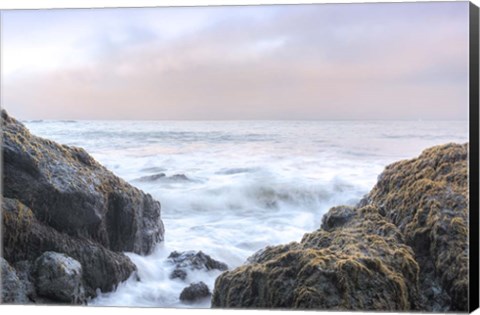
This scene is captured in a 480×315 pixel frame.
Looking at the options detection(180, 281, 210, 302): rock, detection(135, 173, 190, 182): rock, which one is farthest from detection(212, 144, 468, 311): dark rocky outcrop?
detection(135, 173, 190, 182): rock

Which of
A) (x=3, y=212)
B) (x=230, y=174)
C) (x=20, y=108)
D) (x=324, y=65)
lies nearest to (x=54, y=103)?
(x=20, y=108)

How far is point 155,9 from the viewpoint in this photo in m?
7.44

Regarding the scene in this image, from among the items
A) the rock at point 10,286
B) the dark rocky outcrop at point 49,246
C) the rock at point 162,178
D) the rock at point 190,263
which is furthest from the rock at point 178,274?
the rock at point 10,286

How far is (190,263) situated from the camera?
24.1 feet

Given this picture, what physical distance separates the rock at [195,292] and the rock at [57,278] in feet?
3.10

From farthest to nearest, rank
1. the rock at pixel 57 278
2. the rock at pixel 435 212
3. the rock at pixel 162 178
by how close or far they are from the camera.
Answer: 1. the rock at pixel 162 178
2. the rock at pixel 57 278
3. the rock at pixel 435 212

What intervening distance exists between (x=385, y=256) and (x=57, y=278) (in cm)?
287

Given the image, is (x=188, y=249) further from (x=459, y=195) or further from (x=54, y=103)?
(x=459, y=195)

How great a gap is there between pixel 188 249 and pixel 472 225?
2481 mm

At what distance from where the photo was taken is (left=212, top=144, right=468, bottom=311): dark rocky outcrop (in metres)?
6.89

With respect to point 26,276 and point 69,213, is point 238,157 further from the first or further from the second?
point 26,276

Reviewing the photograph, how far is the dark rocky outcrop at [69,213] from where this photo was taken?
7375 millimetres

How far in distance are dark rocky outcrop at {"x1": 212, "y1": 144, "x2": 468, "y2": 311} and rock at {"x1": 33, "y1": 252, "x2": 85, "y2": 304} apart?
4.08 feet

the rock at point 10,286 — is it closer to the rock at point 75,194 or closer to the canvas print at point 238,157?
the canvas print at point 238,157
